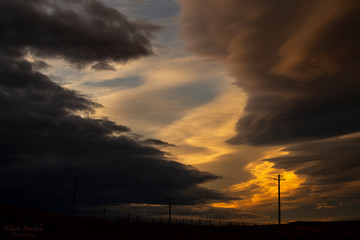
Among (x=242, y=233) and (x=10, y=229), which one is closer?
(x=10, y=229)

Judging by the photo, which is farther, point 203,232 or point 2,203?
point 2,203

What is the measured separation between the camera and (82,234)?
2817 inches

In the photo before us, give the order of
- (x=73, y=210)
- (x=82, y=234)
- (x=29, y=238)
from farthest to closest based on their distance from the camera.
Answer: (x=73, y=210), (x=82, y=234), (x=29, y=238)

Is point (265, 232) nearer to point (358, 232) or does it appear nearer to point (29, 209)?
point (358, 232)

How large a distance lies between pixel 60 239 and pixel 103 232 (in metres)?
10.7

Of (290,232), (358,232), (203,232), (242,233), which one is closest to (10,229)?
(203,232)

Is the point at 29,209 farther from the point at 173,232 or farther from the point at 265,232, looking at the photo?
the point at 265,232

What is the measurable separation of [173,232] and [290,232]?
84.6 ft

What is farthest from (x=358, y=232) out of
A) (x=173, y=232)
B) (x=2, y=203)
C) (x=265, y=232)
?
(x=2, y=203)

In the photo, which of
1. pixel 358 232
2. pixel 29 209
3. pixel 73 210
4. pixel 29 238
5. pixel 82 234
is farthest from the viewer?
pixel 29 209

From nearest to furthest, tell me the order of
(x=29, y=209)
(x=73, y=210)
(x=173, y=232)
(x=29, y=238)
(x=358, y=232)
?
(x=29, y=238) → (x=173, y=232) → (x=358, y=232) → (x=73, y=210) → (x=29, y=209)

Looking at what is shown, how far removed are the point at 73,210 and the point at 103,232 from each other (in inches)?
1379

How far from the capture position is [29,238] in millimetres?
65250

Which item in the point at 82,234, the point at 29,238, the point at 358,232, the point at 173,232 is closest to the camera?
the point at 29,238
